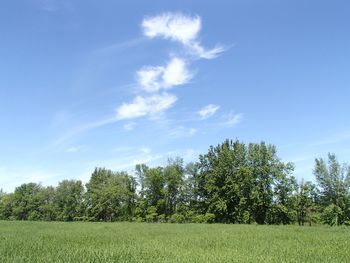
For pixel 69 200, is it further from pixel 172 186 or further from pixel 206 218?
pixel 206 218

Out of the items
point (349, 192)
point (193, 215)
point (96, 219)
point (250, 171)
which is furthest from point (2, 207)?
point (349, 192)

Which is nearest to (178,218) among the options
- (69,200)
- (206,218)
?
(206,218)

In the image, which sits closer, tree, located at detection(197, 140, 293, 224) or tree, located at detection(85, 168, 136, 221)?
tree, located at detection(197, 140, 293, 224)

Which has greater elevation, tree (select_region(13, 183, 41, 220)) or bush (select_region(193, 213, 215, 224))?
tree (select_region(13, 183, 41, 220))

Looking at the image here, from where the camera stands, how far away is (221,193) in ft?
255

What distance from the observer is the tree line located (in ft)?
237

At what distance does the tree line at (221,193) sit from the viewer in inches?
2842

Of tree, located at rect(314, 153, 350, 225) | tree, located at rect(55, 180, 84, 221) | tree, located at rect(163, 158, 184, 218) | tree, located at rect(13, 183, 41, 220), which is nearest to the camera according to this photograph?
tree, located at rect(314, 153, 350, 225)

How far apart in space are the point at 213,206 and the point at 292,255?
6251cm

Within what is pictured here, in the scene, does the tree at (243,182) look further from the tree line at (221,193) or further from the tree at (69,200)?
Answer: the tree at (69,200)

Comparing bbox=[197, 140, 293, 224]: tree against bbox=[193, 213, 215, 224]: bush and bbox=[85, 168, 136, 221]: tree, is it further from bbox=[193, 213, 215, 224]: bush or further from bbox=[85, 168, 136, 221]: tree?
bbox=[85, 168, 136, 221]: tree

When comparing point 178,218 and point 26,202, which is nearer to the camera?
point 178,218

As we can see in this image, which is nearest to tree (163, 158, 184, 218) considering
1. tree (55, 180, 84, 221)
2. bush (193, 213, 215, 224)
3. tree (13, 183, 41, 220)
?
bush (193, 213, 215, 224)

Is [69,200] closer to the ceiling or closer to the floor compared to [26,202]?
closer to the ceiling
